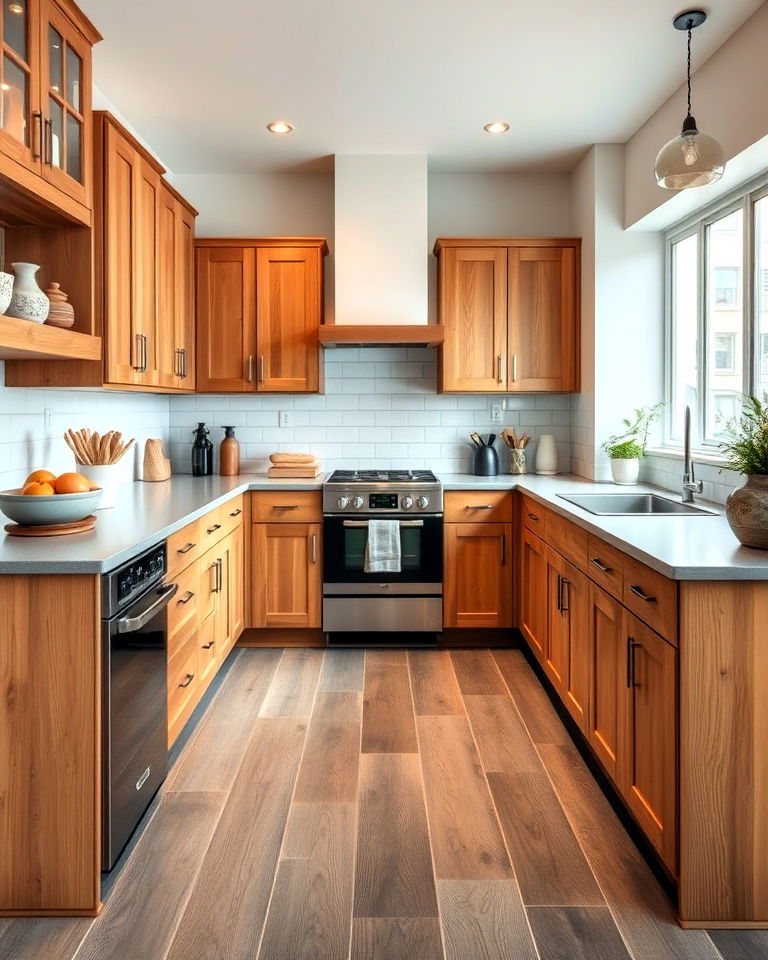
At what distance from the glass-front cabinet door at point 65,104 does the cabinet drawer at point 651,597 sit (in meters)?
2.13

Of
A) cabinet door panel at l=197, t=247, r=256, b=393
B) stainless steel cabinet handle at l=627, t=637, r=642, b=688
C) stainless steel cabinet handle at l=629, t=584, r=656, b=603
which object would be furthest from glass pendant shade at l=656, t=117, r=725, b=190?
cabinet door panel at l=197, t=247, r=256, b=393

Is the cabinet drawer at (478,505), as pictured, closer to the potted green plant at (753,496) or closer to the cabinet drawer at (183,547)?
the cabinet drawer at (183,547)

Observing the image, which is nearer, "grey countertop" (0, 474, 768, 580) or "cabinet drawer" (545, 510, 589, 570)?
"grey countertop" (0, 474, 768, 580)

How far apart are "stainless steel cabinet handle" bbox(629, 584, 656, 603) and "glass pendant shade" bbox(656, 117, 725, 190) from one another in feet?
4.38

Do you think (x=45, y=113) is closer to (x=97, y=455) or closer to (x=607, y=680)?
(x=97, y=455)

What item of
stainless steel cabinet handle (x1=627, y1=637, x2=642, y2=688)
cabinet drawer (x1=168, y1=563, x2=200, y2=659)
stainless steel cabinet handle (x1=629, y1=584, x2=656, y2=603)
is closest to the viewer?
stainless steel cabinet handle (x1=629, y1=584, x2=656, y2=603)

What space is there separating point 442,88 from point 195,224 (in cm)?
182

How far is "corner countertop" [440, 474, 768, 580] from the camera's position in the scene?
5.86 ft

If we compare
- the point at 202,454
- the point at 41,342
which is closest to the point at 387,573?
the point at 202,454

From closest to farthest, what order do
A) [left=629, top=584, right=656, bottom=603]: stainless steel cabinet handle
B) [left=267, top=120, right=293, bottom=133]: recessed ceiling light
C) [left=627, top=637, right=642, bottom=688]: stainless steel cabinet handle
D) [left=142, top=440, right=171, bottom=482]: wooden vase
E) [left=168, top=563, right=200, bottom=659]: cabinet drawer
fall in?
[left=629, top=584, right=656, bottom=603]: stainless steel cabinet handle → [left=627, top=637, right=642, bottom=688]: stainless steel cabinet handle → [left=168, top=563, right=200, bottom=659]: cabinet drawer → [left=267, top=120, right=293, bottom=133]: recessed ceiling light → [left=142, top=440, right=171, bottom=482]: wooden vase

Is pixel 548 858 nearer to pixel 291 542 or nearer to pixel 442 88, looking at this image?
pixel 291 542

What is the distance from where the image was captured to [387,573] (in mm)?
3992

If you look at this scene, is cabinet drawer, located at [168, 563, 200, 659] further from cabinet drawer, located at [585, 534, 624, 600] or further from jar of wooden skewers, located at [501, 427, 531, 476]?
jar of wooden skewers, located at [501, 427, 531, 476]

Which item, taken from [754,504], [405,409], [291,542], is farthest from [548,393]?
[754,504]
